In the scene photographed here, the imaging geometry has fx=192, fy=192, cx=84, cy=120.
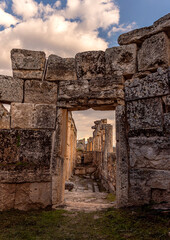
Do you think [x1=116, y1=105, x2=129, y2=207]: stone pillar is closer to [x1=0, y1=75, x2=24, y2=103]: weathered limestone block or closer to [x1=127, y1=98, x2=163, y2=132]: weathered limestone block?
[x1=127, y1=98, x2=163, y2=132]: weathered limestone block

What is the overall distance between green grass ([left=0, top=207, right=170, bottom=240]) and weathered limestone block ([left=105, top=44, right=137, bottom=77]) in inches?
109

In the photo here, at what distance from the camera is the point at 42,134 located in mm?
4227

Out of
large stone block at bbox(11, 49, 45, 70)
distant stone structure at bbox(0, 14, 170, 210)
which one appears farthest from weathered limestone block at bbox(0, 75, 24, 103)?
large stone block at bbox(11, 49, 45, 70)

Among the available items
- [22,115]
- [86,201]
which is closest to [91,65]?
[22,115]

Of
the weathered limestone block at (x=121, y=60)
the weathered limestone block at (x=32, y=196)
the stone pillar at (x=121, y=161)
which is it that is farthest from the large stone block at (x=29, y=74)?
the weathered limestone block at (x=32, y=196)

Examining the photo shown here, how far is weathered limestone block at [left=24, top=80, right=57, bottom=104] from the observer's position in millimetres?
4477

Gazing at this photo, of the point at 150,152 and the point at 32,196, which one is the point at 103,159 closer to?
the point at 32,196

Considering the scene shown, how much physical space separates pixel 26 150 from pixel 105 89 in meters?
2.18

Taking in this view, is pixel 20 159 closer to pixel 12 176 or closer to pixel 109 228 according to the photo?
pixel 12 176

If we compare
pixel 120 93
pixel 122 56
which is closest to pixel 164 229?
pixel 120 93

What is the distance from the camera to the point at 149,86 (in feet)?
12.1

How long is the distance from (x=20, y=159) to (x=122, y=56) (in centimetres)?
315

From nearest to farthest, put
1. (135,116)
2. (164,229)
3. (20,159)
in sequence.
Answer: (164,229)
(135,116)
(20,159)

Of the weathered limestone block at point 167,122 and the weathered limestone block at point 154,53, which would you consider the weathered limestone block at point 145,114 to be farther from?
the weathered limestone block at point 154,53
